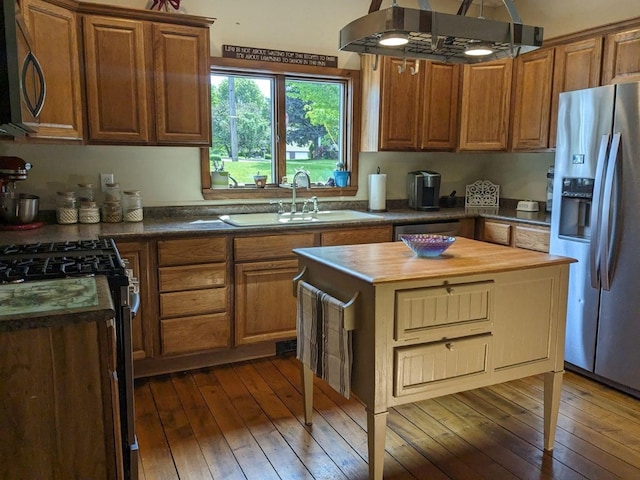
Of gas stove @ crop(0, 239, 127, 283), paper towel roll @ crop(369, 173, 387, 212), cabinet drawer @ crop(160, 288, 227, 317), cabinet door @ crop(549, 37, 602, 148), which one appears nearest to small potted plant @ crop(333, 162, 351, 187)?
paper towel roll @ crop(369, 173, 387, 212)

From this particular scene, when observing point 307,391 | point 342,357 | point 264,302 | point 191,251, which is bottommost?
point 307,391

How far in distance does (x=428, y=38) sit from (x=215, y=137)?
2.11 m

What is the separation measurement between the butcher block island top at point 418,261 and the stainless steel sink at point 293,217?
1010 mm

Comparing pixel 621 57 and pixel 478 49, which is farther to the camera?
pixel 621 57

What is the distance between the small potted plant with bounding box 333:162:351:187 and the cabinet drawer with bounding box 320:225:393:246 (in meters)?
0.66

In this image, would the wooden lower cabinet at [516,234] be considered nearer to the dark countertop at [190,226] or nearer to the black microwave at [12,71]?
the dark countertop at [190,226]

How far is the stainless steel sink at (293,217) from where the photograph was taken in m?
3.37

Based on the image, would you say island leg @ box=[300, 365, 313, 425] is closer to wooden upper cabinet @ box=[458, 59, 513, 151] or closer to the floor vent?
the floor vent

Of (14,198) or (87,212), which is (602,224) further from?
(14,198)

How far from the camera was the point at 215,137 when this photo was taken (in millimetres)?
3680

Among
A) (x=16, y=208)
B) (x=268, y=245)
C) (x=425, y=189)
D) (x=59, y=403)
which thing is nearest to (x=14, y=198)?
(x=16, y=208)

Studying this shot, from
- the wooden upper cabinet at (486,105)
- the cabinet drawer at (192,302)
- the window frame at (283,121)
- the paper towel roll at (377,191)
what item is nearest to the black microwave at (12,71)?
the cabinet drawer at (192,302)

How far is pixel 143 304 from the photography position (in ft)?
9.68

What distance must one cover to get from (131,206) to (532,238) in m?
2.69
